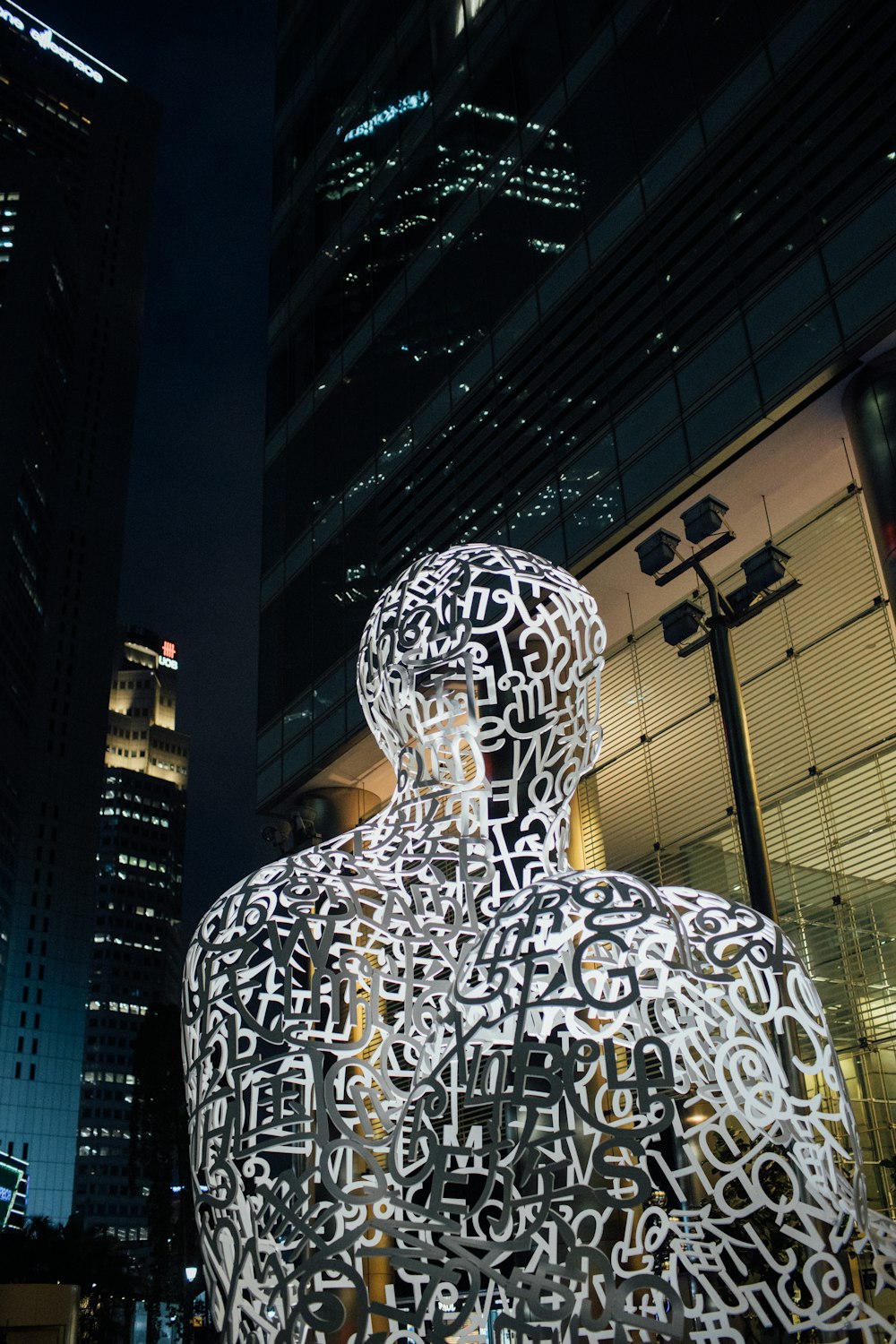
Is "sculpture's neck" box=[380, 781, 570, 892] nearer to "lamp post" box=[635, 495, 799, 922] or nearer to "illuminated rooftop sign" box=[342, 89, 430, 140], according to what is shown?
Answer: "lamp post" box=[635, 495, 799, 922]

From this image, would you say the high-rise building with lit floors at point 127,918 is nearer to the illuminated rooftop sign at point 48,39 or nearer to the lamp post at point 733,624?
the illuminated rooftop sign at point 48,39

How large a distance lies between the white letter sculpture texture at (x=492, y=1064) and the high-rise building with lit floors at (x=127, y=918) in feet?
307

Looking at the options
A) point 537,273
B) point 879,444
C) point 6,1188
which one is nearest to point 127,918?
point 6,1188

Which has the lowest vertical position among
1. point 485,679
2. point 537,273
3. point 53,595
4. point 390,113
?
point 485,679

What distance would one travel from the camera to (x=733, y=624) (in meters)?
8.56

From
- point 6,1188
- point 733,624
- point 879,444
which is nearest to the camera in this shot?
point 733,624

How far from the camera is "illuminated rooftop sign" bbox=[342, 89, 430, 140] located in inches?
699

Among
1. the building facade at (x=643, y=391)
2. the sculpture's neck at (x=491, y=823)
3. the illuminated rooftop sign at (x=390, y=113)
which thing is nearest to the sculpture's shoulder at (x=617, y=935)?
the sculpture's neck at (x=491, y=823)

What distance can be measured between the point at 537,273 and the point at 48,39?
11188 cm

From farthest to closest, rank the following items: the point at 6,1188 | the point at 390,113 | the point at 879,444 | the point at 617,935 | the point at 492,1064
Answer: the point at 6,1188 → the point at 390,113 → the point at 879,444 → the point at 617,935 → the point at 492,1064

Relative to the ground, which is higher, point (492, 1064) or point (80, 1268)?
point (492, 1064)

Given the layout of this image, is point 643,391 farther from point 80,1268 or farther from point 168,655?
point 168,655

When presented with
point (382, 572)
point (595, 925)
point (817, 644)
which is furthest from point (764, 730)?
point (595, 925)

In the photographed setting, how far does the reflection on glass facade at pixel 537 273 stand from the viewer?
33.7 feet
